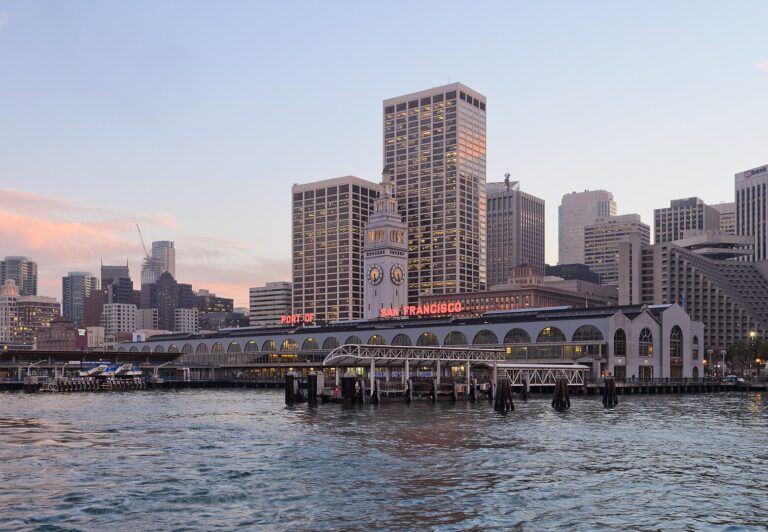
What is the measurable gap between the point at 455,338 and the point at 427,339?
8441 mm

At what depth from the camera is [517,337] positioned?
178 m

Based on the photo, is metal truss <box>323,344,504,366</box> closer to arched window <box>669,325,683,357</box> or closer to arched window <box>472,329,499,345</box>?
arched window <box>472,329,499,345</box>

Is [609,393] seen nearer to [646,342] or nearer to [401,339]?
[646,342]

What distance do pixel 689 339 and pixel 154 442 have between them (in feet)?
478

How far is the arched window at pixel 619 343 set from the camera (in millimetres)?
166250

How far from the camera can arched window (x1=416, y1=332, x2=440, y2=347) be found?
193400 mm

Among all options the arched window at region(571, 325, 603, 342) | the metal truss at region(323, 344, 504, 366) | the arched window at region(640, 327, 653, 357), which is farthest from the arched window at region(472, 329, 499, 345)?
the metal truss at region(323, 344, 504, 366)

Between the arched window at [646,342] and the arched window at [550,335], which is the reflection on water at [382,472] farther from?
the arched window at [646,342]

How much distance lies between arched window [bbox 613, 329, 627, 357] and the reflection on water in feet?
246

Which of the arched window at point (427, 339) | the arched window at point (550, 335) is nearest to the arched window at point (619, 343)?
the arched window at point (550, 335)

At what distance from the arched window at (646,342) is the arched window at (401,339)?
54686 millimetres

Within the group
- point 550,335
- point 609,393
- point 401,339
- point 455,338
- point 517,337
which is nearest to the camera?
point 609,393

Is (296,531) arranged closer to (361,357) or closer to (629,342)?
(361,357)

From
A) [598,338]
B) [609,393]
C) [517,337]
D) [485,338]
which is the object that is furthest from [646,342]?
[609,393]
